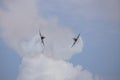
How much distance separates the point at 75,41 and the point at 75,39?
0.13m

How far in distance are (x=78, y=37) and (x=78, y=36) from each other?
0.07 metres

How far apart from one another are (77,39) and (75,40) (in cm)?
31

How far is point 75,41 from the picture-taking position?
2000 cm

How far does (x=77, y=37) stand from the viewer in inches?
797

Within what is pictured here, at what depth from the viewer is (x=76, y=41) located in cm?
2003

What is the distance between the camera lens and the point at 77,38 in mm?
20188

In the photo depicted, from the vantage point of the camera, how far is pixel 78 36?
2027 centimetres

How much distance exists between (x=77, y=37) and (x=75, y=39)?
0.33 meters

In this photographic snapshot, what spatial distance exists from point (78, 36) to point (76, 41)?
434 mm

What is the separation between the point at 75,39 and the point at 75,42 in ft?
0.65

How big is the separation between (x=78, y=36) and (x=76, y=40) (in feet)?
1.33

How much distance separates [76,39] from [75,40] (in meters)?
0.15

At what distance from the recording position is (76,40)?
20000 millimetres

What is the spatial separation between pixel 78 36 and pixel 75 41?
0.48 m
